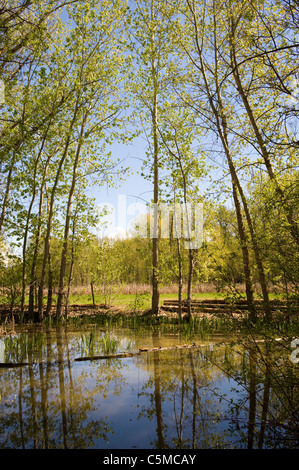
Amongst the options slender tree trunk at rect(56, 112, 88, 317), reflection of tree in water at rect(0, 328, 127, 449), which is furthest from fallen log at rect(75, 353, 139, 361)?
slender tree trunk at rect(56, 112, 88, 317)

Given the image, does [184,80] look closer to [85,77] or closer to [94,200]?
[85,77]

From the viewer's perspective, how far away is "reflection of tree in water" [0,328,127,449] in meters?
3.55

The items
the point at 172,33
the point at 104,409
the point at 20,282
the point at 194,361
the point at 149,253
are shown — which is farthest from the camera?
the point at 149,253

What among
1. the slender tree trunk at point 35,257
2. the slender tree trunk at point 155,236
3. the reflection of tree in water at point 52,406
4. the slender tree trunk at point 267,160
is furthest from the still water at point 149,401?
the slender tree trunk at point 155,236

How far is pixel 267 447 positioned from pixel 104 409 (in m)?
2.04

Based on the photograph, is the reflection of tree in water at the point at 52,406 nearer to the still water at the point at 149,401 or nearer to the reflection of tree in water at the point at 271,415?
the still water at the point at 149,401

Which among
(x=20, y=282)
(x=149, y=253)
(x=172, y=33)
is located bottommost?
(x=20, y=282)

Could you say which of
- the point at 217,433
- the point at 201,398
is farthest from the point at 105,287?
the point at 217,433

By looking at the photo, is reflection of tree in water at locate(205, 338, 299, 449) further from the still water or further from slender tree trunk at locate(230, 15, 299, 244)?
slender tree trunk at locate(230, 15, 299, 244)

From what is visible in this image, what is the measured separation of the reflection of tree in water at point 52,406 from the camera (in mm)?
3553

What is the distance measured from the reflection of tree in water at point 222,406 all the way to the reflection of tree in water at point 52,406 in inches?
26.9

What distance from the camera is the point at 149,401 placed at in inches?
186

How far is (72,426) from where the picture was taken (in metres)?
3.83

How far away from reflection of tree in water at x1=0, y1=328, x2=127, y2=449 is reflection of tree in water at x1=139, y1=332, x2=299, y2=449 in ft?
2.24
